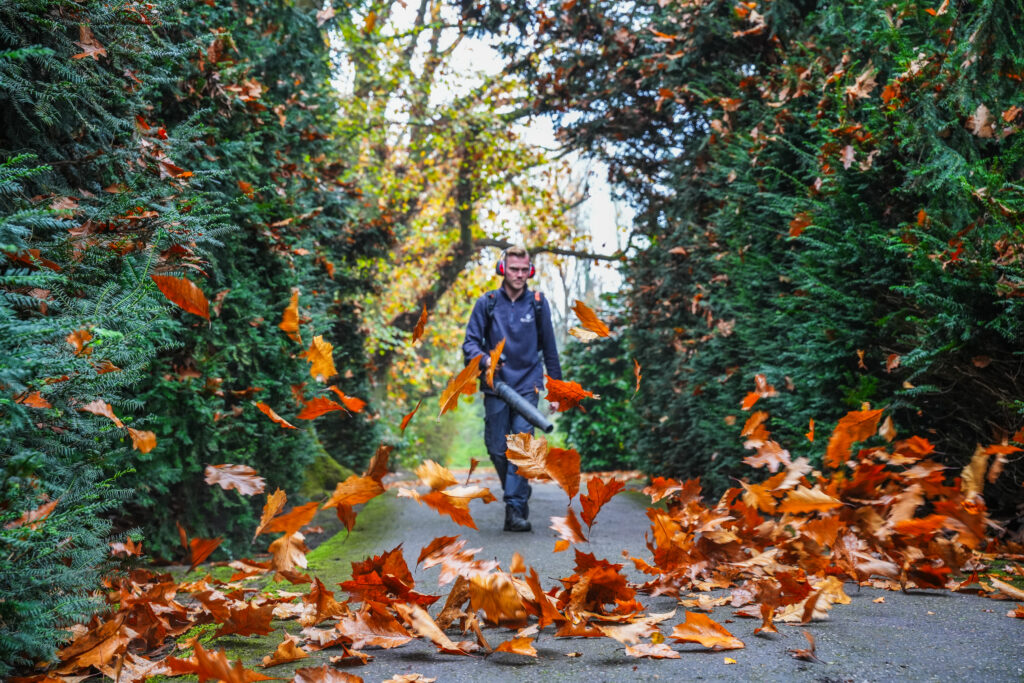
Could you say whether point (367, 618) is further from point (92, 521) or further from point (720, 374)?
point (720, 374)

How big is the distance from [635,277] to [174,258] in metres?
7.33

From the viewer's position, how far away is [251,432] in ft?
14.3

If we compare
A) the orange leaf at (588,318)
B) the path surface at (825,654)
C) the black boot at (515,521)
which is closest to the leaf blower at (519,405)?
the black boot at (515,521)

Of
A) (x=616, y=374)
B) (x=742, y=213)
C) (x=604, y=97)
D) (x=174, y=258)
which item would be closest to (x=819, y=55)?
(x=742, y=213)

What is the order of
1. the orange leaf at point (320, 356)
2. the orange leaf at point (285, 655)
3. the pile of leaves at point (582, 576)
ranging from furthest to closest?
the orange leaf at point (320, 356), the pile of leaves at point (582, 576), the orange leaf at point (285, 655)

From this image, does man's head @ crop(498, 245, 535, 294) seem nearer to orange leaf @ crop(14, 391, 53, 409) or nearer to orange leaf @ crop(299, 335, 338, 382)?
orange leaf @ crop(299, 335, 338, 382)

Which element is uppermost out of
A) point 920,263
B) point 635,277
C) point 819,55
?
point 819,55

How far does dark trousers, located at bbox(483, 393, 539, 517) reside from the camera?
17.3 ft

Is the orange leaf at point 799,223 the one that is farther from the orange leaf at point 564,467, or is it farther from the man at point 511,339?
the orange leaf at point 564,467

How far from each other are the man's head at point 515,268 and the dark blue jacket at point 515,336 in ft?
0.38

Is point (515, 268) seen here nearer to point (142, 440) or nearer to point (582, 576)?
point (582, 576)

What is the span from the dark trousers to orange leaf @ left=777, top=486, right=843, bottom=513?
9.04ft

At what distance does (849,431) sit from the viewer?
2.92 m

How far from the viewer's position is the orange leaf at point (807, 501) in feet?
8.02
